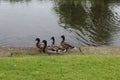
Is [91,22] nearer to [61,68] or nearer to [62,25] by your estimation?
[62,25]

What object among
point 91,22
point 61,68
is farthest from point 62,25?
point 61,68

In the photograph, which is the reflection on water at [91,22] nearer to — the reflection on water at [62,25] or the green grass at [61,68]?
the reflection on water at [62,25]

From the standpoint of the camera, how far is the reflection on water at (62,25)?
2330 cm

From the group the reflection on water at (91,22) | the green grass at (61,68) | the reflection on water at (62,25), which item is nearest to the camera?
the green grass at (61,68)

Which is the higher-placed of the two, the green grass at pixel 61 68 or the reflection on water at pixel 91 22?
the green grass at pixel 61 68

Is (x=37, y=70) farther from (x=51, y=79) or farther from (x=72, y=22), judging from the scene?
(x=72, y=22)

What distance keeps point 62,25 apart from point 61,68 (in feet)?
61.3

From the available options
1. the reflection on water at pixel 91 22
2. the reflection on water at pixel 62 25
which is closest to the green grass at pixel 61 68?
the reflection on water at pixel 62 25

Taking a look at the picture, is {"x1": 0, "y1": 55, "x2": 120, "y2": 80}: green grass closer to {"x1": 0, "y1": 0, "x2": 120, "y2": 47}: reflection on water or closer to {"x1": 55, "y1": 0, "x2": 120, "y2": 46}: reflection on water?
{"x1": 0, "y1": 0, "x2": 120, "y2": 47}: reflection on water

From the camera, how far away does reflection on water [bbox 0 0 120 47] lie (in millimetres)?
23297

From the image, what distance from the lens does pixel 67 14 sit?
33500 mm

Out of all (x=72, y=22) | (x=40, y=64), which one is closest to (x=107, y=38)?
(x=72, y=22)

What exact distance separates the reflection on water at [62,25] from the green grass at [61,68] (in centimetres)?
1134

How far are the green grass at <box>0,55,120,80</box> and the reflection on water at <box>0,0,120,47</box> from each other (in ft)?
37.2
